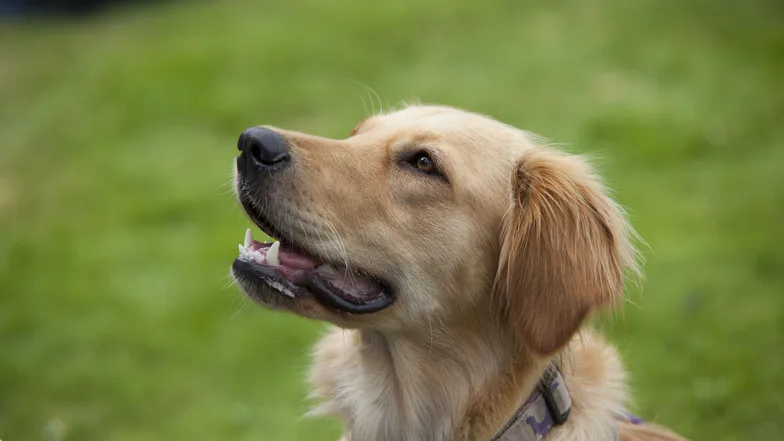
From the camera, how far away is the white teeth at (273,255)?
9.22 feet

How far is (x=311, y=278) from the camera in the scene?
281cm

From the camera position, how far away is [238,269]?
9.18ft

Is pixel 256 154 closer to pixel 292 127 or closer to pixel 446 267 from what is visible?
pixel 446 267

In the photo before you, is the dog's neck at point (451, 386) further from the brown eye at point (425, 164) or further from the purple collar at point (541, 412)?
the brown eye at point (425, 164)

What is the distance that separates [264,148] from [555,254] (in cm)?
108

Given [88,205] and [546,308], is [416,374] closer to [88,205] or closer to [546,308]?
[546,308]

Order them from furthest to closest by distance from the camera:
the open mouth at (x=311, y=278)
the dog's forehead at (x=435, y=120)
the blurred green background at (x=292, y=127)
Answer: the blurred green background at (x=292, y=127)
the dog's forehead at (x=435, y=120)
the open mouth at (x=311, y=278)

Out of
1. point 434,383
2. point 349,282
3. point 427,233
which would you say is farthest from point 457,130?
point 434,383

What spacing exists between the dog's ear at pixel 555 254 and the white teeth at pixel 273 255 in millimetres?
800

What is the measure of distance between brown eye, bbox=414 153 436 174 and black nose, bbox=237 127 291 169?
484 mm

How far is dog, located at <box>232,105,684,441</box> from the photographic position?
109 inches

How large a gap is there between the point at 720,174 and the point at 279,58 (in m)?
5.04

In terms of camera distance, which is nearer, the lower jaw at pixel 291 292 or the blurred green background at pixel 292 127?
the lower jaw at pixel 291 292

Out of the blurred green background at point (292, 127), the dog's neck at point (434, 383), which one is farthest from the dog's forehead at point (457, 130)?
the blurred green background at point (292, 127)
